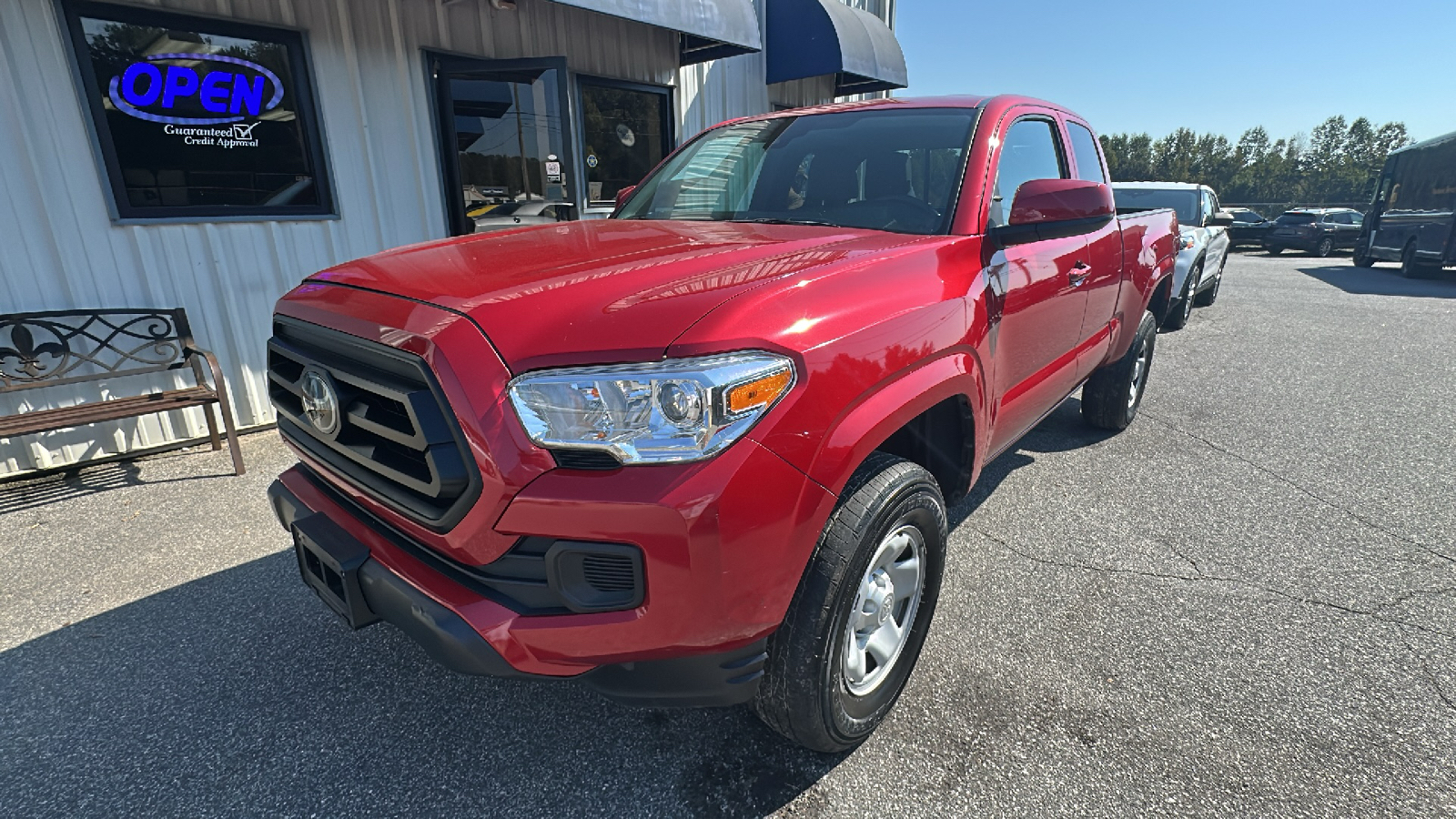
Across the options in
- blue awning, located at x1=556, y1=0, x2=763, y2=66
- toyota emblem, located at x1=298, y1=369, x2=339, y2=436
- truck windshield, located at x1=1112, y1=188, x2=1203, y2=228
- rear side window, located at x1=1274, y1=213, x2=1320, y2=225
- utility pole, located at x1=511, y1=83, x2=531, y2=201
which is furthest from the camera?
rear side window, located at x1=1274, y1=213, x2=1320, y2=225

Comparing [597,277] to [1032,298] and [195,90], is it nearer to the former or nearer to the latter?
[1032,298]

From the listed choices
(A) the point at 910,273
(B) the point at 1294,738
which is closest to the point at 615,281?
(A) the point at 910,273

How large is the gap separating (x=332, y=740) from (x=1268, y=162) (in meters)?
85.9

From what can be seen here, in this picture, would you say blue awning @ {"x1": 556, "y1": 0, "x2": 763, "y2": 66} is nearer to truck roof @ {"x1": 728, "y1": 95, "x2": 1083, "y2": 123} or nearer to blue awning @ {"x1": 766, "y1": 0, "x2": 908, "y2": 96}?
blue awning @ {"x1": 766, "y1": 0, "x2": 908, "y2": 96}

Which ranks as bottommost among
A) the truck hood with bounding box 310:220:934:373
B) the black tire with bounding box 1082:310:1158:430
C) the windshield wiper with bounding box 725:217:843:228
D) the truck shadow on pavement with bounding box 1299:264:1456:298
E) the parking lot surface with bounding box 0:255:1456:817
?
the truck shadow on pavement with bounding box 1299:264:1456:298

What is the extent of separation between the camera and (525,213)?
6023 millimetres

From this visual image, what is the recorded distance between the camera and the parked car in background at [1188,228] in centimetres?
782

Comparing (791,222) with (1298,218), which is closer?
(791,222)

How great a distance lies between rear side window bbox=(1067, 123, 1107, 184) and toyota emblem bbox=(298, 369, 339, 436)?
3.32 metres

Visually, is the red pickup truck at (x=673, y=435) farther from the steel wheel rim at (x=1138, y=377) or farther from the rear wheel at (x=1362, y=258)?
the rear wheel at (x=1362, y=258)

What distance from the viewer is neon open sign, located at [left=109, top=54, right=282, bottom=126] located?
4109mm

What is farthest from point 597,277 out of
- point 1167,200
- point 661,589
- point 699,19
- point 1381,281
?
point 1381,281

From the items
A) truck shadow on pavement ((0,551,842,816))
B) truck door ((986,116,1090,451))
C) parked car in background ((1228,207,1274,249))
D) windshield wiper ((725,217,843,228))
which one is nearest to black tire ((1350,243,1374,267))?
parked car in background ((1228,207,1274,249))

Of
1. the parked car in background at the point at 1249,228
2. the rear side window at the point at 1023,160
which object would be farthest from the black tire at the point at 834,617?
the parked car in background at the point at 1249,228
